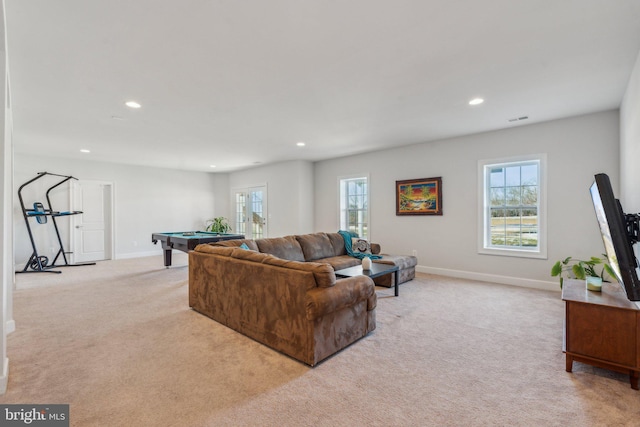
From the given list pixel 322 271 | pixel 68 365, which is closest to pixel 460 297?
pixel 322 271

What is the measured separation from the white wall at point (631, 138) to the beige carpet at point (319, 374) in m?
1.47

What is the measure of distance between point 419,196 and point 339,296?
12.6 ft

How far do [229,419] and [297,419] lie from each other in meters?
0.39

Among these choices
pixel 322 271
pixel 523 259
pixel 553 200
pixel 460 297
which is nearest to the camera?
pixel 322 271

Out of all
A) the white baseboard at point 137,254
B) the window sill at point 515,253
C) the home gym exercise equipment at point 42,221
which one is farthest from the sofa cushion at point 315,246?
the white baseboard at point 137,254

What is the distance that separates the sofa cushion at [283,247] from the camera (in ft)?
14.4

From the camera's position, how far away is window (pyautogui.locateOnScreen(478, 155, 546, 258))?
452cm

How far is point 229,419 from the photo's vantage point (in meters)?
1.71

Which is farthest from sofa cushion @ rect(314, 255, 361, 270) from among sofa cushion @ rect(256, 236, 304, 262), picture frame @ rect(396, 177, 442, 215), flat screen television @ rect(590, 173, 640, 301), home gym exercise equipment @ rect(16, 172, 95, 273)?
home gym exercise equipment @ rect(16, 172, 95, 273)

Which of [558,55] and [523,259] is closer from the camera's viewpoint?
[558,55]

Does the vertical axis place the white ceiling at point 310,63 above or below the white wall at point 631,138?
above

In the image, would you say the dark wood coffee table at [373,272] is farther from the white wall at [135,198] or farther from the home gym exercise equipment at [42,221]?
the white wall at [135,198]

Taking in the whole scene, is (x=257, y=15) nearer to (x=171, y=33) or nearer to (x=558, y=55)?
(x=171, y=33)

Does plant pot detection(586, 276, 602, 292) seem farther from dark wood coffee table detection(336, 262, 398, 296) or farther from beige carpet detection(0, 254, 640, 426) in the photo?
dark wood coffee table detection(336, 262, 398, 296)
